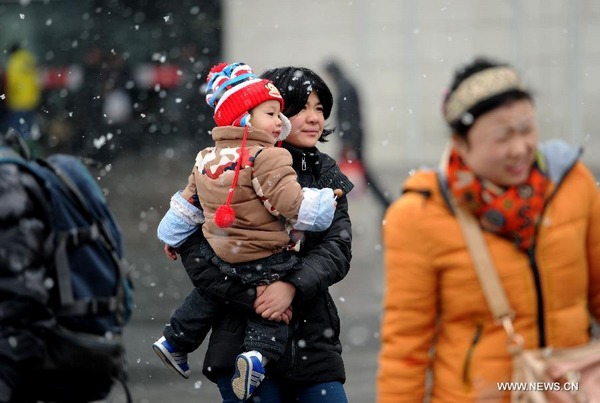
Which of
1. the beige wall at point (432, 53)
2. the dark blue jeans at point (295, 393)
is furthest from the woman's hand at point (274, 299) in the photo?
the beige wall at point (432, 53)

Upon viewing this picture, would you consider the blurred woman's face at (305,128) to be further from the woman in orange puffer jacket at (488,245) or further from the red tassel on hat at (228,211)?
the woman in orange puffer jacket at (488,245)

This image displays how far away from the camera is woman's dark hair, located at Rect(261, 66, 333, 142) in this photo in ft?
16.5

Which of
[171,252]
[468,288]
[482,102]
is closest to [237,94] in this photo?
[171,252]

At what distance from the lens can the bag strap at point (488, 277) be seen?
3.48 m

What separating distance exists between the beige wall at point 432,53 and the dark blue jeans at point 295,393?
656 inches

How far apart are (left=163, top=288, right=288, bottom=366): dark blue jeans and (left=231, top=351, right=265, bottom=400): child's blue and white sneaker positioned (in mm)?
53

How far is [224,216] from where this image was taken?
458cm

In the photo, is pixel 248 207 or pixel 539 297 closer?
→ pixel 539 297

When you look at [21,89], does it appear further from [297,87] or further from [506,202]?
[506,202]

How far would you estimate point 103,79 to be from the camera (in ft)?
81.2

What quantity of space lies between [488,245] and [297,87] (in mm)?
1682

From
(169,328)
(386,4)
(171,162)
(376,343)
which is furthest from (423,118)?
(169,328)

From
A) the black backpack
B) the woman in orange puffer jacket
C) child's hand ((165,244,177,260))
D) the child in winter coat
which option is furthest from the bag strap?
child's hand ((165,244,177,260))

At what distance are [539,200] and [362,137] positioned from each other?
12.4 meters
